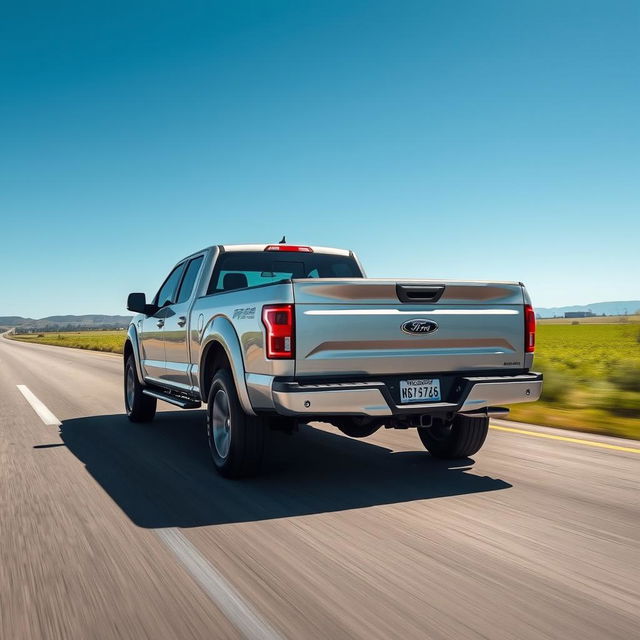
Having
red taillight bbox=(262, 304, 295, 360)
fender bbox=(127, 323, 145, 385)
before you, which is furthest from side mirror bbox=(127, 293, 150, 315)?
red taillight bbox=(262, 304, 295, 360)

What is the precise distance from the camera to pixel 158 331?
8.52 metres

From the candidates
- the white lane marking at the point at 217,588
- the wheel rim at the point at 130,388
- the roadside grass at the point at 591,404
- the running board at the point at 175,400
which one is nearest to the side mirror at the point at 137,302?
the running board at the point at 175,400

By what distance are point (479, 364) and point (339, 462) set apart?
66.0 inches

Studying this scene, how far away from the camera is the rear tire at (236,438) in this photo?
575 centimetres

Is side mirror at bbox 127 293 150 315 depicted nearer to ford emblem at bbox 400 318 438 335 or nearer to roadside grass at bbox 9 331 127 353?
ford emblem at bbox 400 318 438 335

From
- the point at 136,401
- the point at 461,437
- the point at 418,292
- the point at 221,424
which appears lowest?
the point at 461,437

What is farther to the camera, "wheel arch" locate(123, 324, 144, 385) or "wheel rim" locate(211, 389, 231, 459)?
"wheel arch" locate(123, 324, 144, 385)

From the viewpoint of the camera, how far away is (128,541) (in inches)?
169

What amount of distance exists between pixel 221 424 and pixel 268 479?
644 millimetres

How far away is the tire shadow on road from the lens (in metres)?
5.02

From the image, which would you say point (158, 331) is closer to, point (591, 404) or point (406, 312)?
point (406, 312)

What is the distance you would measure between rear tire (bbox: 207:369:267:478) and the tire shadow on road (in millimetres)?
125

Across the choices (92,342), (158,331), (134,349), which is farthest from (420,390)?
(92,342)

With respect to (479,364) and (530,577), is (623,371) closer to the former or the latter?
(479,364)
